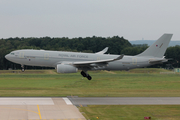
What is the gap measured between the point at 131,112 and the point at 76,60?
2064 cm

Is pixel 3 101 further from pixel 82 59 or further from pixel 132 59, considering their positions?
pixel 132 59

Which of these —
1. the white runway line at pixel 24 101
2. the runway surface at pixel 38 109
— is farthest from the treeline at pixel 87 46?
the runway surface at pixel 38 109

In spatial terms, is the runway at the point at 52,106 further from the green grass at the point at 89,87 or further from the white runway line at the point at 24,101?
the green grass at the point at 89,87

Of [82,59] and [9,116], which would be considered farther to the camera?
[82,59]

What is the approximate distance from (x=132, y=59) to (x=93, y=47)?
3512 inches

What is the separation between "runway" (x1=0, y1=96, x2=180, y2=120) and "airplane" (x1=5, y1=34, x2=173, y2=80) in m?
10.2

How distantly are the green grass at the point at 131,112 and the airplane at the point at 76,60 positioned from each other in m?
13.4

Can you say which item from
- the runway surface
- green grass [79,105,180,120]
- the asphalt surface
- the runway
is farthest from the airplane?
green grass [79,105,180,120]

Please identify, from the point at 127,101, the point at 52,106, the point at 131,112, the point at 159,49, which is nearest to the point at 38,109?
the point at 52,106

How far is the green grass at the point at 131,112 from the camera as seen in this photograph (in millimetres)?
25220

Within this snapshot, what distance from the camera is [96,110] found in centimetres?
2784

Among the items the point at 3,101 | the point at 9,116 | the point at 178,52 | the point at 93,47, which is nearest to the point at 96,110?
the point at 9,116

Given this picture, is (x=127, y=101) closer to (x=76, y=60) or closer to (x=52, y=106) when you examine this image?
(x=52, y=106)

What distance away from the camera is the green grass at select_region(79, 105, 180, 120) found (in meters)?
25.2
